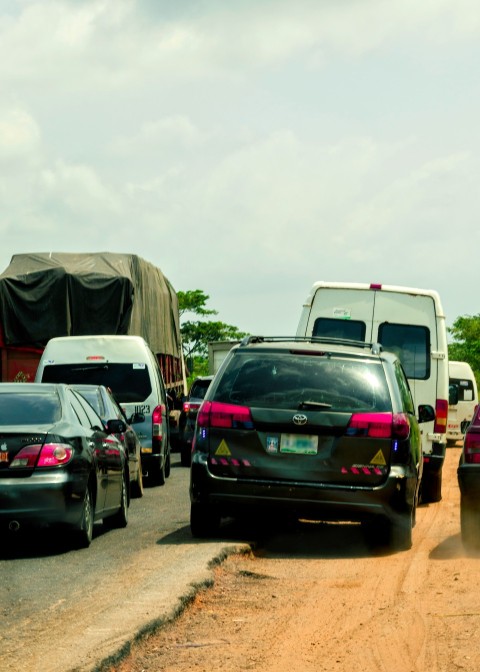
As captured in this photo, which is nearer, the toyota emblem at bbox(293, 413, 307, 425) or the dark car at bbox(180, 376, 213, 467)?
the toyota emblem at bbox(293, 413, 307, 425)

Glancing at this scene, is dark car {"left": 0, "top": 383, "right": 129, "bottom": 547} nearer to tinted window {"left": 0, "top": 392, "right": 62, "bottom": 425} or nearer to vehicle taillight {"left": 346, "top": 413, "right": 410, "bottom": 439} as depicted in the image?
tinted window {"left": 0, "top": 392, "right": 62, "bottom": 425}

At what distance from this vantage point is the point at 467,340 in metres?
98.1

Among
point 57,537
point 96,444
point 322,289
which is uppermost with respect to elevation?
point 322,289

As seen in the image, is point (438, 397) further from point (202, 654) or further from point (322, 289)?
point (202, 654)

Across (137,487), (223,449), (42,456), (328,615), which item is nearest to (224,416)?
(223,449)

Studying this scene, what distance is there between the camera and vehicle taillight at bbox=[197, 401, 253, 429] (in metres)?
11.6

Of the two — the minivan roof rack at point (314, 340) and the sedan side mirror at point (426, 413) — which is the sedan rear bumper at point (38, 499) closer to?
the minivan roof rack at point (314, 340)

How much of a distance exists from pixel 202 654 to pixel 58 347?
505 inches

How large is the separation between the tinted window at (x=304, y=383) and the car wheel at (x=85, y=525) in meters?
1.49

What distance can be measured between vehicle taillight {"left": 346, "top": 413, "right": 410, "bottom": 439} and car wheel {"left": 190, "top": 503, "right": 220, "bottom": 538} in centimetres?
151

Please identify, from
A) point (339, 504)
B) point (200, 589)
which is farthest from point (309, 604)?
point (339, 504)

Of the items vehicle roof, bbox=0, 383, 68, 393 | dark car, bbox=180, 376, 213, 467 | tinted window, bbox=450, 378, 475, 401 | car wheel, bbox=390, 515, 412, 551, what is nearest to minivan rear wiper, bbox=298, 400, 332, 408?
car wheel, bbox=390, 515, 412, 551

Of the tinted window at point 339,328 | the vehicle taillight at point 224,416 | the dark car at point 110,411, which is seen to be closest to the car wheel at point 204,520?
the vehicle taillight at point 224,416

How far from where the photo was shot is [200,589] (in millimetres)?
9055
